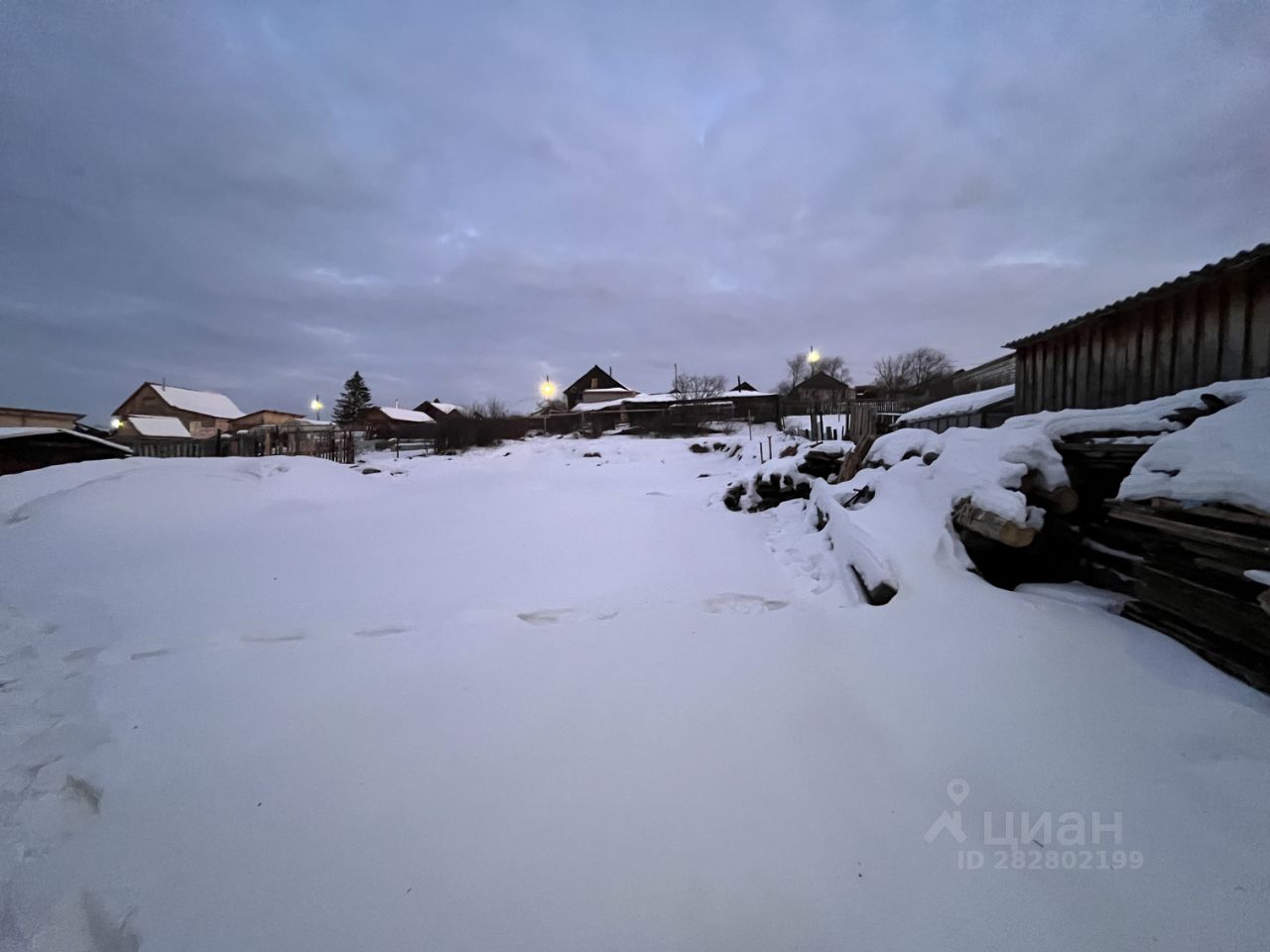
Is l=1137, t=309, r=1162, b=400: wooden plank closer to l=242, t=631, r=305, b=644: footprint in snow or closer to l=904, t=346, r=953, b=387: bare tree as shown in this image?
l=242, t=631, r=305, b=644: footprint in snow

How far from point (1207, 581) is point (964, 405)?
11.2 m

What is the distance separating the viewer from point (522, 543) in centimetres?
657

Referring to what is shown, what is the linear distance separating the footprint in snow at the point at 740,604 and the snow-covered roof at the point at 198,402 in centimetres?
6495

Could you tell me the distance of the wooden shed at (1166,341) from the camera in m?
5.05

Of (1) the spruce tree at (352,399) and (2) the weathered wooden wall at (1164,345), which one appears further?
(1) the spruce tree at (352,399)

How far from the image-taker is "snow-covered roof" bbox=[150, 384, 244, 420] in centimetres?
4753

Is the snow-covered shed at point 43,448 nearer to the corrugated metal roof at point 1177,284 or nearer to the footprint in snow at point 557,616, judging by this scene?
the footprint in snow at point 557,616

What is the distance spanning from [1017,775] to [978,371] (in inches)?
870

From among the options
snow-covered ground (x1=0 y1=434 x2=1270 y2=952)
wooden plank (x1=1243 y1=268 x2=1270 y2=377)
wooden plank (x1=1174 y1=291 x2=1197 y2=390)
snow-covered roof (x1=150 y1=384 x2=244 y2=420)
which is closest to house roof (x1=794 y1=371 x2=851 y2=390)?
wooden plank (x1=1174 y1=291 x2=1197 y2=390)

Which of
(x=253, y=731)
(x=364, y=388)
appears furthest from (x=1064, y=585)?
(x=364, y=388)

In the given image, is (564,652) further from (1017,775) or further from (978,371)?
(978,371)

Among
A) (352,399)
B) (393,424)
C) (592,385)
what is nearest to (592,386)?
(592,385)

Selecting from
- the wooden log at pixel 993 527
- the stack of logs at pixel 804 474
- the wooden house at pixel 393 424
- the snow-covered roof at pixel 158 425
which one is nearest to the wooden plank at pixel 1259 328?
the wooden log at pixel 993 527

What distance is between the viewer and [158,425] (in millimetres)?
42250
